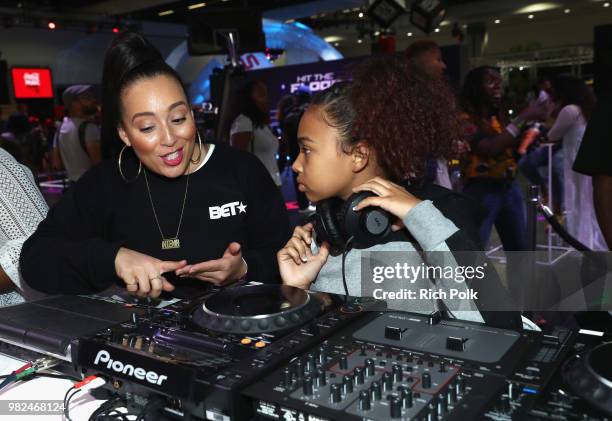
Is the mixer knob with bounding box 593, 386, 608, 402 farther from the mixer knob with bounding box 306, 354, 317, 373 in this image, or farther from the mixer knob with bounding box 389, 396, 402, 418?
the mixer knob with bounding box 306, 354, 317, 373

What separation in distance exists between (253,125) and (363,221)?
4021 millimetres

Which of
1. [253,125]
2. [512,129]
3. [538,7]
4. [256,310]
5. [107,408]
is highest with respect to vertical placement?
[538,7]

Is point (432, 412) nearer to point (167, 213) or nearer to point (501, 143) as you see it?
point (167, 213)

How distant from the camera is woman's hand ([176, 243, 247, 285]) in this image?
1231 millimetres

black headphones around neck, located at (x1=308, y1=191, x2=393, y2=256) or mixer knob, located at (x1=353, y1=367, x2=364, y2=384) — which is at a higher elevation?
black headphones around neck, located at (x1=308, y1=191, x2=393, y2=256)

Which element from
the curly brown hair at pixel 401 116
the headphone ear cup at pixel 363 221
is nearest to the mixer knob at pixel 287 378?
the headphone ear cup at pixel 363 221

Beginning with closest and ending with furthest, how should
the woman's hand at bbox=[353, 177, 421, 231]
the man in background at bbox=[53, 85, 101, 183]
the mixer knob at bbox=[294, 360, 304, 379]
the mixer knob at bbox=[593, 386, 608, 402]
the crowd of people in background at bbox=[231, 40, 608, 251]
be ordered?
the mixer knob at bbox=[593, 386, 608, 402] < the mixer knob at bbox=[294, 360, 304, 379] < the woman's hand at bbox=[353, 177, 421, 231] < the crowd of people in background at bbox=[231, 40, 608, 251] < the man in background at bbox=[53, 85, 101, 183]

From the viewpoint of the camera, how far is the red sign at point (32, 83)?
44.0ft

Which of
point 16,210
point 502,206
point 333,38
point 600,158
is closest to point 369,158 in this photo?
point 16,210

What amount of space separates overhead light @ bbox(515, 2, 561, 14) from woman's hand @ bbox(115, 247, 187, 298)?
545 inches

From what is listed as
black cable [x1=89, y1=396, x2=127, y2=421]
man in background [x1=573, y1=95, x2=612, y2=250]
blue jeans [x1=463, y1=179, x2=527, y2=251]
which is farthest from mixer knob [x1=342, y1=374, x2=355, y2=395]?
blue jeans [x1=463, y1=179, x2=527, y2=251]

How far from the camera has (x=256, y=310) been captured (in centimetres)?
86

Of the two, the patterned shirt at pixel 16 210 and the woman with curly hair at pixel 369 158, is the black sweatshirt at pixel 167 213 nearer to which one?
the patterned shirt at pixel 16 210

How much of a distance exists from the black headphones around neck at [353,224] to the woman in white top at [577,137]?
3863 millimetres
